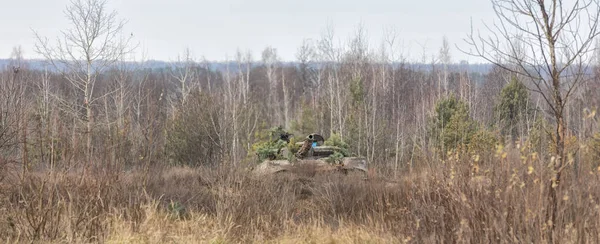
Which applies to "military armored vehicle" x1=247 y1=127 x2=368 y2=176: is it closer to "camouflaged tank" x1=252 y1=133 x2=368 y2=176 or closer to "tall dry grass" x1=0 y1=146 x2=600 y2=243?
"camouflaged tank" x1=252 y1=133 x2=368 y2=176

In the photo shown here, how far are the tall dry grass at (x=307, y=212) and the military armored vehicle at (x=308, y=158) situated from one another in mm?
4541

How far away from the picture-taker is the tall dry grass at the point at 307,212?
12.0ft

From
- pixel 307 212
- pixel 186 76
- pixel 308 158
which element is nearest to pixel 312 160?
pixel 308 158

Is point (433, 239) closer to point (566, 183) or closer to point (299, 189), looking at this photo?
point (566, 183)

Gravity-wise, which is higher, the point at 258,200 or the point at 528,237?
the point at 528,237

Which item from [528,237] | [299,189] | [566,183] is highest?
[566,183]

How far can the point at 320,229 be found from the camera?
6.14 m

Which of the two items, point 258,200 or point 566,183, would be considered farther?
point 258,200

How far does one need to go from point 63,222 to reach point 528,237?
449cm

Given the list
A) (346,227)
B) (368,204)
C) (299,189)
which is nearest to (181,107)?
(299,189)

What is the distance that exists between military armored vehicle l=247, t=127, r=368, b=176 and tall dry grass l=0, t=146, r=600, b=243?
4541mm

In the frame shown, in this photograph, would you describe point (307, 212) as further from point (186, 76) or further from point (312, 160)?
point (186, 76)

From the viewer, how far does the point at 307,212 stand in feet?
27.8

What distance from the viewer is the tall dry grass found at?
12.0 ft
